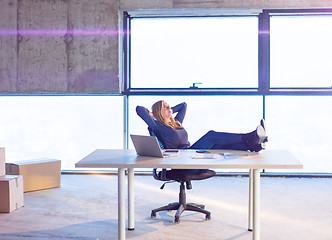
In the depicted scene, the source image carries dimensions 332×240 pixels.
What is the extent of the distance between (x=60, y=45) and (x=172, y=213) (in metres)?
3.19

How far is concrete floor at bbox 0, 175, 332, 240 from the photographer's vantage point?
10.6 feet

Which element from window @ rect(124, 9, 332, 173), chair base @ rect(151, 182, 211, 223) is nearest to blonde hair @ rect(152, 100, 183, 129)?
chair base @ rect(151, 182, 211, 223)

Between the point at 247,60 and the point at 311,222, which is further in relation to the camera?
the point at 247,60

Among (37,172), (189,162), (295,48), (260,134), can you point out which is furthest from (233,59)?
(189,162)

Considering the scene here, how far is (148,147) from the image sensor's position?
2881 mm

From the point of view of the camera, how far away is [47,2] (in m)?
5.89

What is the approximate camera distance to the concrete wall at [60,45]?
5.81 metres

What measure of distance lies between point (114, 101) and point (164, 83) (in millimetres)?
777

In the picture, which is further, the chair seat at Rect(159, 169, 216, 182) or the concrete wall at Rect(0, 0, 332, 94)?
the concrete wall at Rect(0, 0, 332, 94)

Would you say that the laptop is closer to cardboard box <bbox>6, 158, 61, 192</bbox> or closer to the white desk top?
the white desk top

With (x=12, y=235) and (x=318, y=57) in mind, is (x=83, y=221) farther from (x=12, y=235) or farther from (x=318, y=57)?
(x=318, y=57)

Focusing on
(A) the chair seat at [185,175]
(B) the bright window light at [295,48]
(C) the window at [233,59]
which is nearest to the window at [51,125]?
(C) the window at [233,59]

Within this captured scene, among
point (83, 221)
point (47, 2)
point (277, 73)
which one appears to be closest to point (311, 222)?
point (83, 221)

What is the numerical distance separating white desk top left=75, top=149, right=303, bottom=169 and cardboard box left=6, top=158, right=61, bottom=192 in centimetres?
201
